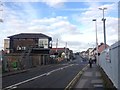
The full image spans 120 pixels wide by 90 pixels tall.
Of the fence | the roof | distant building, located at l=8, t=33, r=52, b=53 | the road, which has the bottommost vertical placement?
the road

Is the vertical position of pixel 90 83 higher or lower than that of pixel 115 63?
lower

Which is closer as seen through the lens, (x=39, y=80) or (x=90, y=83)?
(x=90, y=83)

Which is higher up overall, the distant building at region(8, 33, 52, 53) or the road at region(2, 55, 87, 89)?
the distant building at region(8, 33, 52, 53)

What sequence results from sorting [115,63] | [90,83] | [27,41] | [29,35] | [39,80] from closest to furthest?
[115,63] → [90,83] → [39,80] → [27,41] → [29,35]

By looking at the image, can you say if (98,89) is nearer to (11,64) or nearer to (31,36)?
(11,64)

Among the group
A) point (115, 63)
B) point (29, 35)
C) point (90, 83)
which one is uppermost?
point (29, 35)

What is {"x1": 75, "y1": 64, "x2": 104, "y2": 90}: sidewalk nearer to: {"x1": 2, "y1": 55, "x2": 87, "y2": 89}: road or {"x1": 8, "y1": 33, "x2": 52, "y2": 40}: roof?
{"x1": 2, "y1": 55, "x2": 87, "y2": 89}: road

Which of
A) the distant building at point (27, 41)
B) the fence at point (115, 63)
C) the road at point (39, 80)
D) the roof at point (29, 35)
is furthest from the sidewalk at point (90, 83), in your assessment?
the roof at point (29, 35)

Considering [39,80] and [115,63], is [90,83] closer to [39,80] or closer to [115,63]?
[39,80]

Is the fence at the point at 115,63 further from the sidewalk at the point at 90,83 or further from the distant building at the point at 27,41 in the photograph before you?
the distant building at the point at 27,41

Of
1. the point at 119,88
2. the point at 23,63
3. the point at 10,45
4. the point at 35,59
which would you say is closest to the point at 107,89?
the point at 119,88

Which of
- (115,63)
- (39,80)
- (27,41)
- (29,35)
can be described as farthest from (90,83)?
(29,35)

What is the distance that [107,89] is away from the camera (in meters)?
16.0

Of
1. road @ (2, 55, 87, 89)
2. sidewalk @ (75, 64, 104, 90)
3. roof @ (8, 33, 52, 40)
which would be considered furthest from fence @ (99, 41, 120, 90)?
roof @ (8, 33, 52, 40)
